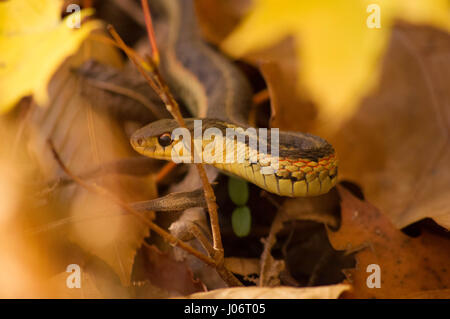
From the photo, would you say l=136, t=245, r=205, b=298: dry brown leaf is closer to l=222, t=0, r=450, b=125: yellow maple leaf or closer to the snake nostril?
the snake nostril

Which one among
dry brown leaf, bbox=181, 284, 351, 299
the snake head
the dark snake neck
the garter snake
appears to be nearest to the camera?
dry brown leaf, bbox=181, 284, 351, 299

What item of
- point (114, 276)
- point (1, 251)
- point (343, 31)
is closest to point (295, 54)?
point (343, 31)

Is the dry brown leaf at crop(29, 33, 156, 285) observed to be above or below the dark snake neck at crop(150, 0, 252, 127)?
below

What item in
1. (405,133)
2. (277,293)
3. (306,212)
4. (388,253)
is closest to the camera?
(277,293)

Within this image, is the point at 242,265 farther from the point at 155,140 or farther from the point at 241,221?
the point at 155,140

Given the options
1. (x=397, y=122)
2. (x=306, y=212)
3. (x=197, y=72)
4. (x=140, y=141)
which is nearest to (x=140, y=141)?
(x=140, y=141)

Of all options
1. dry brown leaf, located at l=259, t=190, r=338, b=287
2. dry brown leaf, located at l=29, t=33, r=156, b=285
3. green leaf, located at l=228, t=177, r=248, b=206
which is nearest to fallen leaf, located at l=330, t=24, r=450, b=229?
dry brown leaf, located at l=259, t=190, r=338, b=287

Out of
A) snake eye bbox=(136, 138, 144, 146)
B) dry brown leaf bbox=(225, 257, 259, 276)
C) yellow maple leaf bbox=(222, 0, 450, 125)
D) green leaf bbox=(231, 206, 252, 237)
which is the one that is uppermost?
yellow maple leaf bbox=(222, 0, 450, 125)
